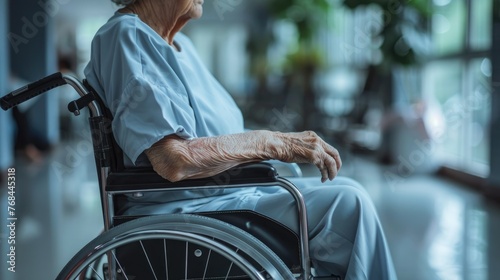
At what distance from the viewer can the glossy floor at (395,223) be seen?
2.73 metres

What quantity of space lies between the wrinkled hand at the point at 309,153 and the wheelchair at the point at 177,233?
0.29 feet

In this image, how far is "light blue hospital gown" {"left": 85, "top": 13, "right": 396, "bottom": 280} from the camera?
1.33 meters

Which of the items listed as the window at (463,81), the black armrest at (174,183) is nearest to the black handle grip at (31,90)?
the black armrest at (174,183)

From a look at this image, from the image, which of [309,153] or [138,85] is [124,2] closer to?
[138,85]

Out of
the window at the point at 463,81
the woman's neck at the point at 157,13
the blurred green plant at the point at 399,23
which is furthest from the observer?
the blurred green plant at the point at 399,23

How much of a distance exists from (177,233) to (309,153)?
12.8 inches

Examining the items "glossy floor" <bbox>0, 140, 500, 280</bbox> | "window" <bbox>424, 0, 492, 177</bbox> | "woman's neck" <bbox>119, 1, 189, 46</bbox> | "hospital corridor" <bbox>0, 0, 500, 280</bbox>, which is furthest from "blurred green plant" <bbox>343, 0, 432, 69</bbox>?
"woman's neck" <bbox>119, 1, 189, 46</bbox>

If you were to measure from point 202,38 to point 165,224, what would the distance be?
64.0ft

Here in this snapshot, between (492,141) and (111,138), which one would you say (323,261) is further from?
(492,141)

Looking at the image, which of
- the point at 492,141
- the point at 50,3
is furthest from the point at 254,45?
the point at 492,141

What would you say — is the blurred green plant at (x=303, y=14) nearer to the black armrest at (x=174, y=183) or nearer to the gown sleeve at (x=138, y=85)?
the gown sleeve at (x=138, y=85)

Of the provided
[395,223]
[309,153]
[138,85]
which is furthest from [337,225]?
[395,223]

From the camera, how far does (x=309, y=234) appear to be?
146 cm

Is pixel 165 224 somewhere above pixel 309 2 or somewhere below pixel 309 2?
below
